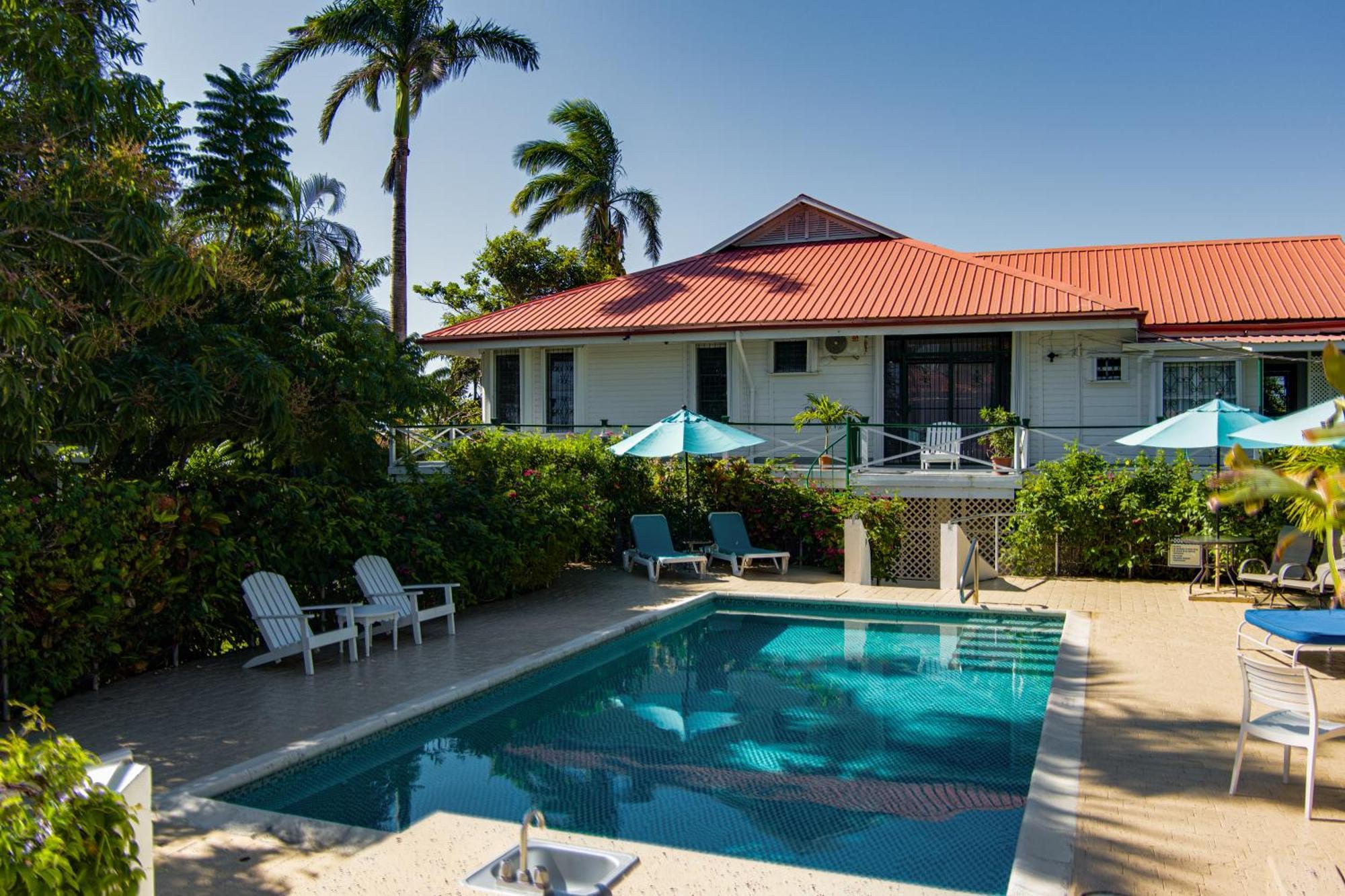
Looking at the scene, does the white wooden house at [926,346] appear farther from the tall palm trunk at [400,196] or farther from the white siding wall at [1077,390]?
the tall palm trunk at [400,196]

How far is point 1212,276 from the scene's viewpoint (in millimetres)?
21531

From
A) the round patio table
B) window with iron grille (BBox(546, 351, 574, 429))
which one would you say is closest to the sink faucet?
the round patio table

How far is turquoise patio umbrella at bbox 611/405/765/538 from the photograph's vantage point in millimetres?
14883

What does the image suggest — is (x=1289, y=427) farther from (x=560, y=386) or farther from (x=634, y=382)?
(x=560, y=386)

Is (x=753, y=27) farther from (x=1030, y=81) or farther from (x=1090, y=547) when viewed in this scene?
(x=1090, y=547)

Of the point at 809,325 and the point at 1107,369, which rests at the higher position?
the point at 809,325

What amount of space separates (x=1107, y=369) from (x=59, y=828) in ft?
61.2

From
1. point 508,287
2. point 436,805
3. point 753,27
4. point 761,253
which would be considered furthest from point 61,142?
point 508,287

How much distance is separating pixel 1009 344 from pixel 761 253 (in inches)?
287

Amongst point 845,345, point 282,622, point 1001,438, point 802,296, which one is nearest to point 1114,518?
point 1001,438

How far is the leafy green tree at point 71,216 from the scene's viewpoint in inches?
280

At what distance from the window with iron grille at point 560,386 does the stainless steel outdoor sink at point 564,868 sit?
18.1 metres

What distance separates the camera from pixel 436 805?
648 cm

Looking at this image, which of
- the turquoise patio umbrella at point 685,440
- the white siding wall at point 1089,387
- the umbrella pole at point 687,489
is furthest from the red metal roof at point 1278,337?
the umbrella pole at point 687,489
